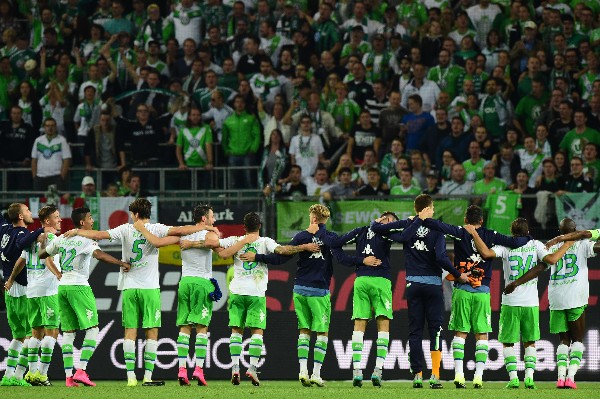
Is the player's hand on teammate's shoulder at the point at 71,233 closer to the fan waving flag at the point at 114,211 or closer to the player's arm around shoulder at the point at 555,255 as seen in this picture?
the fan waving flag at the point at 114,211

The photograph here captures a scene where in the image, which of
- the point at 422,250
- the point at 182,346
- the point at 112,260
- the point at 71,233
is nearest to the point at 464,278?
the point at 422,250

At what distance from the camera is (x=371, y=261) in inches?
626

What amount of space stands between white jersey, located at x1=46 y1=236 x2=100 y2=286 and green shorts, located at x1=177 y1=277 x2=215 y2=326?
49.6 inches

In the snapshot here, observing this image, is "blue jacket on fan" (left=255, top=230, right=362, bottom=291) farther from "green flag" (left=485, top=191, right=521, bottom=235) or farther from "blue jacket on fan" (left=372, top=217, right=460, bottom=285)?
"green flag" (left=485, top=191, right=521, bottom=235)

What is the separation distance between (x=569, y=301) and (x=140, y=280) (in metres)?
5.43

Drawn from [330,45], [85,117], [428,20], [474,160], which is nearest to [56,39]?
[85,117]

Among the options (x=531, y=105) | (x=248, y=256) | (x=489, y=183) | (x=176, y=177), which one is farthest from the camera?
(x=176, y=177)

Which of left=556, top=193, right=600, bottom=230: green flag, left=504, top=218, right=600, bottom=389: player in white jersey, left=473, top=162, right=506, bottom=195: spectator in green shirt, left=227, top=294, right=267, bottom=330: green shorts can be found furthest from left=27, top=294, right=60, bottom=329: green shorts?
left=556, top=193, right=600, bottom=230: green flag

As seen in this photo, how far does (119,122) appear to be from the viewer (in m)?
24.2

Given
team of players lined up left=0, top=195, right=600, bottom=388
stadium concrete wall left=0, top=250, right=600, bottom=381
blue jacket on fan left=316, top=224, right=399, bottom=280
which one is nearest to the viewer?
team of players lined up left=0, top=195, right=600, bottom=388

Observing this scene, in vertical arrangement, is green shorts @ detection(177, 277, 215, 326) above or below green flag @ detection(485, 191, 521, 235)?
below

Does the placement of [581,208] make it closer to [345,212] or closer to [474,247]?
[345,212]

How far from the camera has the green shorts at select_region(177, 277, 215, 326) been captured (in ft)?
53.3

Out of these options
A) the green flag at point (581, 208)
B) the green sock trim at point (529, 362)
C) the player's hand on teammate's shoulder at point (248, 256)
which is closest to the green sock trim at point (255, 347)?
the player's hand on teammate's shoulder at point (248, 256)
